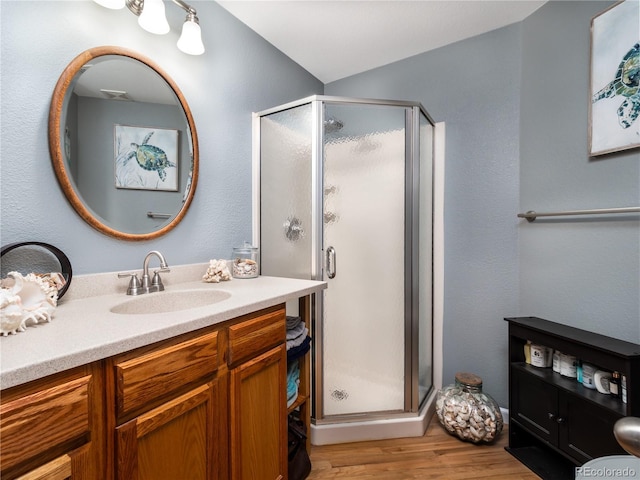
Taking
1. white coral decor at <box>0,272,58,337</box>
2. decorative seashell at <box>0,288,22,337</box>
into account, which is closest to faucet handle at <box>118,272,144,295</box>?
white coral decor at <box>0,272,58,337</box>

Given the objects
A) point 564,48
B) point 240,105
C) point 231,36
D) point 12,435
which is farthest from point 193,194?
point 564,48

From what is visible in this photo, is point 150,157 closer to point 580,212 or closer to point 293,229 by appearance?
point 293,229

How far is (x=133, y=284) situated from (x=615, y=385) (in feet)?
6.75

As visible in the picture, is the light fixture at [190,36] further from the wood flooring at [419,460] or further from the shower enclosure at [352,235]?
the wood flooring at [419,460]

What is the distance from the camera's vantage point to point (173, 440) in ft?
2.86

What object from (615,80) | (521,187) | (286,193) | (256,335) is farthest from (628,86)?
(256,335)

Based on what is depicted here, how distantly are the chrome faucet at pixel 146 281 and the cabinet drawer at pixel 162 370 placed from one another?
19.2 inches

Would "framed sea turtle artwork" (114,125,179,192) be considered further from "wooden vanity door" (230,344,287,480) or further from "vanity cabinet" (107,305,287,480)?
"wooden vanity door" (230,344,287,480)

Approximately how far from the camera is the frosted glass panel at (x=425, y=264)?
1.97 meters

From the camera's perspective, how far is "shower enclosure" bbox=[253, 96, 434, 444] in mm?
1803

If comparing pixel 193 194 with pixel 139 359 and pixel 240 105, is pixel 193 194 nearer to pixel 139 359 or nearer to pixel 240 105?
pixel 240 105

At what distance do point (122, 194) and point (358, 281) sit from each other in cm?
134
